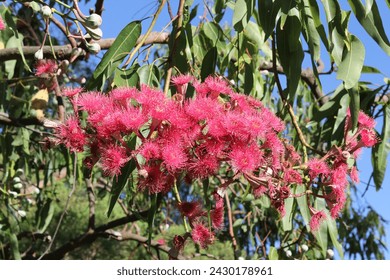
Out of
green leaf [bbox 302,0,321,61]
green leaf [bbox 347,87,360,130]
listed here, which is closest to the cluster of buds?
green leaf [bbox 347,87,360,130]

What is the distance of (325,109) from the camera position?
202cm

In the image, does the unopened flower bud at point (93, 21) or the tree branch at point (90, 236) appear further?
the tree branch at point (90, 236)

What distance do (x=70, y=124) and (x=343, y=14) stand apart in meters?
0.61

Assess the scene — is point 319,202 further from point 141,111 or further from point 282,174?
point 141,111

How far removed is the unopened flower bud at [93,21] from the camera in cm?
120

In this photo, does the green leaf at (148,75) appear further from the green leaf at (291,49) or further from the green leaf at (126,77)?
the green leaf at (291,49)

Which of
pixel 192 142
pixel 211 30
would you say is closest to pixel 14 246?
pixel 211 30

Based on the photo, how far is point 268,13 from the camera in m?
1.26

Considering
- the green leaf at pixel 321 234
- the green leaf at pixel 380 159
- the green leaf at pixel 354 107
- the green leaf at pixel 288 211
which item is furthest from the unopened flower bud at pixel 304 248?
the green leaf at pixel 354 107

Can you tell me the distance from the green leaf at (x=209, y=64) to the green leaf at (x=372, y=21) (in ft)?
1.07

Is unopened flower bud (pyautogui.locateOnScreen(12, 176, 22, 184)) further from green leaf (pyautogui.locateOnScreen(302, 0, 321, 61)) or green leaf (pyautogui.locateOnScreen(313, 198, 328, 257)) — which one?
green leaf (pyautogui.locateOnScreen(302, 0, 321, 61))

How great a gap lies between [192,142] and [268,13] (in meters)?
0.41

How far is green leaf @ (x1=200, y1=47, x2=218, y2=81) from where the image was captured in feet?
4.72
